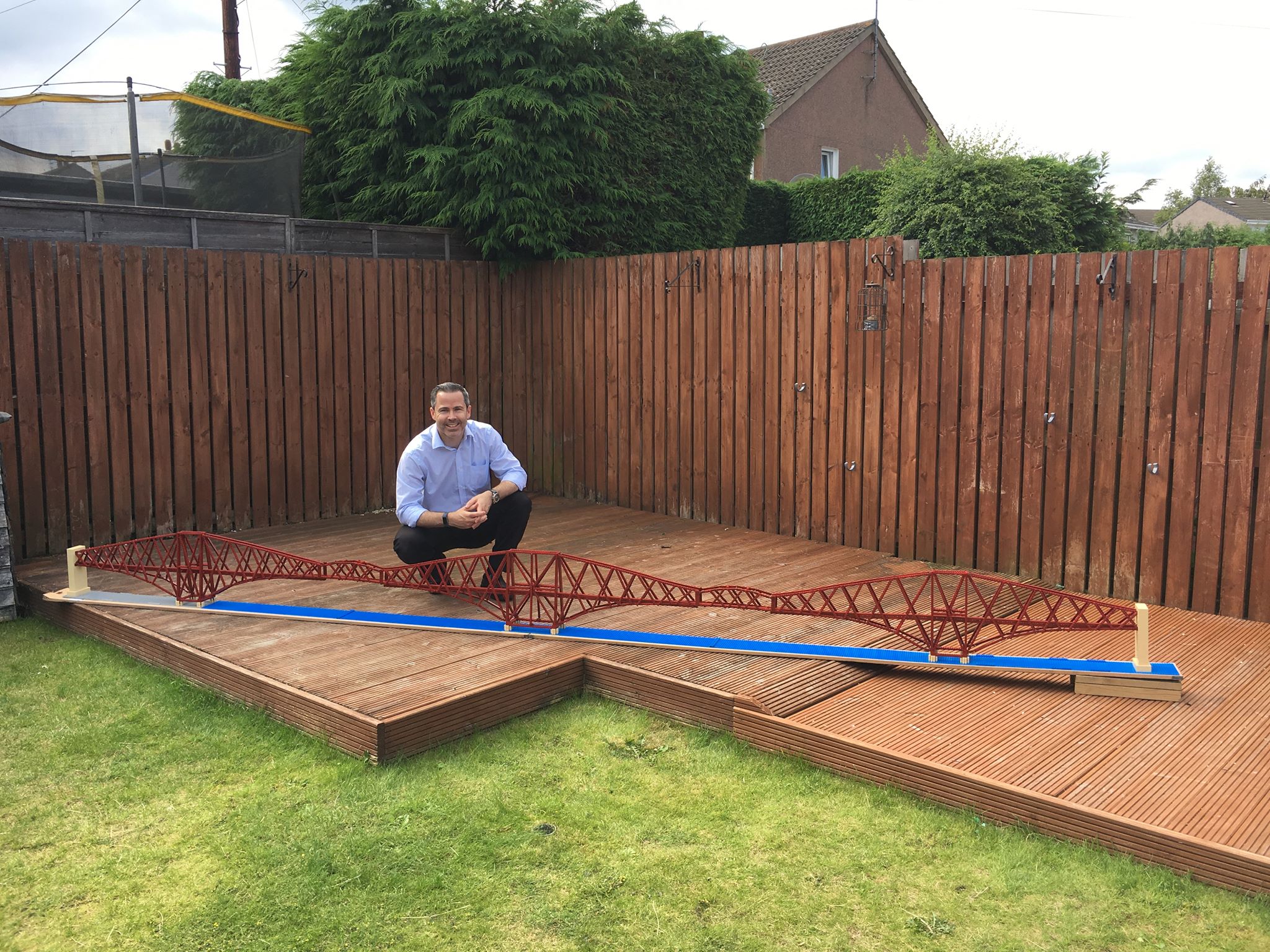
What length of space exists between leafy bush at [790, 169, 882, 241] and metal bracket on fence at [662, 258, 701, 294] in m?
9.71

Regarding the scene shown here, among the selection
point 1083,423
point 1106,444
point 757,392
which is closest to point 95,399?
point 757,392

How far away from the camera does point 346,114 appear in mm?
9219

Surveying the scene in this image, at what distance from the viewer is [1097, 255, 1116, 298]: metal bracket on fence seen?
5359mm

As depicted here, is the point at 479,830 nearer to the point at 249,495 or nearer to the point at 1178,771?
the point at 1178,771

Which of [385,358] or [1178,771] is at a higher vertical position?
[385,358]

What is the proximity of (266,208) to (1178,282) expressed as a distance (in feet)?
22.0

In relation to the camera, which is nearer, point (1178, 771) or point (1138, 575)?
point (1178, 771)

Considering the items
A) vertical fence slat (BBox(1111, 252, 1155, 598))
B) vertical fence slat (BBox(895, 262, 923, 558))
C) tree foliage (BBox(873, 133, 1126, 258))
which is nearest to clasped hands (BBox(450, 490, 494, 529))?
vertical fence slat (BBox(895, 262, 923, 558))

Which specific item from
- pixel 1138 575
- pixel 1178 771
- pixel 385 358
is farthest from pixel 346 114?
pixel 1178 771

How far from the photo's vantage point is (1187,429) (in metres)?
5.21

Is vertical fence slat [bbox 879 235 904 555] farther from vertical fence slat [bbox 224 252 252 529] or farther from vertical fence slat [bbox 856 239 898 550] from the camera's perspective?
vertical fence slat [bbox 224 252 252 529]

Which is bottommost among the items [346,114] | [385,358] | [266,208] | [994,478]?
[994,478]

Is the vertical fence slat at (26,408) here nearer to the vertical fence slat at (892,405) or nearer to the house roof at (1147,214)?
the vertical fence slat at (892,405)

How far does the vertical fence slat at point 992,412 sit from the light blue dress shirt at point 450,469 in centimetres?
264
